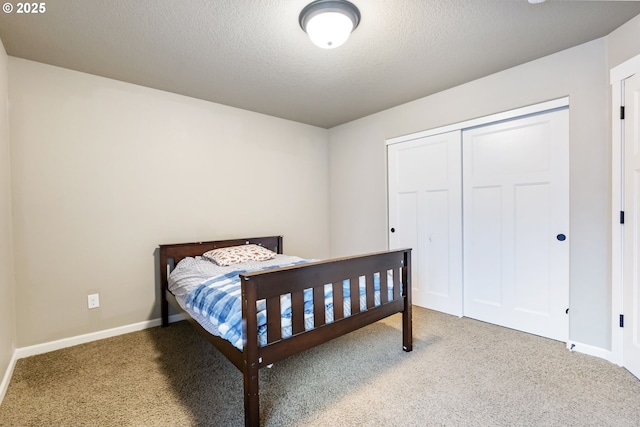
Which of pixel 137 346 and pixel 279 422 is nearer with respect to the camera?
pixel 279 422

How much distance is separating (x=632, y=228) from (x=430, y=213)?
59.9 inches

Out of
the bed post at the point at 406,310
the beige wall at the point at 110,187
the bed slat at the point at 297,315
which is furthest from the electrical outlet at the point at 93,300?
the bed post at the point at 406,310

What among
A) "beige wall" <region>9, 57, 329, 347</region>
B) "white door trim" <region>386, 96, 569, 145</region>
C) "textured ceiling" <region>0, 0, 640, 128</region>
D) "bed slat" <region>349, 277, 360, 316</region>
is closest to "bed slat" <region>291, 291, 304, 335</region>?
"bed slat" <region>349, 277, 360, 316</region>

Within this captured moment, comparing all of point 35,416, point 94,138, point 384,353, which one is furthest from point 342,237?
point 35,416

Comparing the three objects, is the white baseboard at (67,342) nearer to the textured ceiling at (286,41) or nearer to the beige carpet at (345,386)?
the beige carpet at (345,386)

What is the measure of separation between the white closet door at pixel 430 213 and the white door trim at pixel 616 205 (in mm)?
1097

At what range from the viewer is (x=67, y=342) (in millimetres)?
2412

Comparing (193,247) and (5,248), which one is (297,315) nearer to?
(193,247)

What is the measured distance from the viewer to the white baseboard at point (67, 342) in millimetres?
1945

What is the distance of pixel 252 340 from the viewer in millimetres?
1419

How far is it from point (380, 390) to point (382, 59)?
7.74ft

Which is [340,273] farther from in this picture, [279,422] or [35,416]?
[35,416]

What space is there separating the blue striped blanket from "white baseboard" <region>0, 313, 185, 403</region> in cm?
98

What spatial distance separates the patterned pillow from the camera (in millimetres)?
2717
